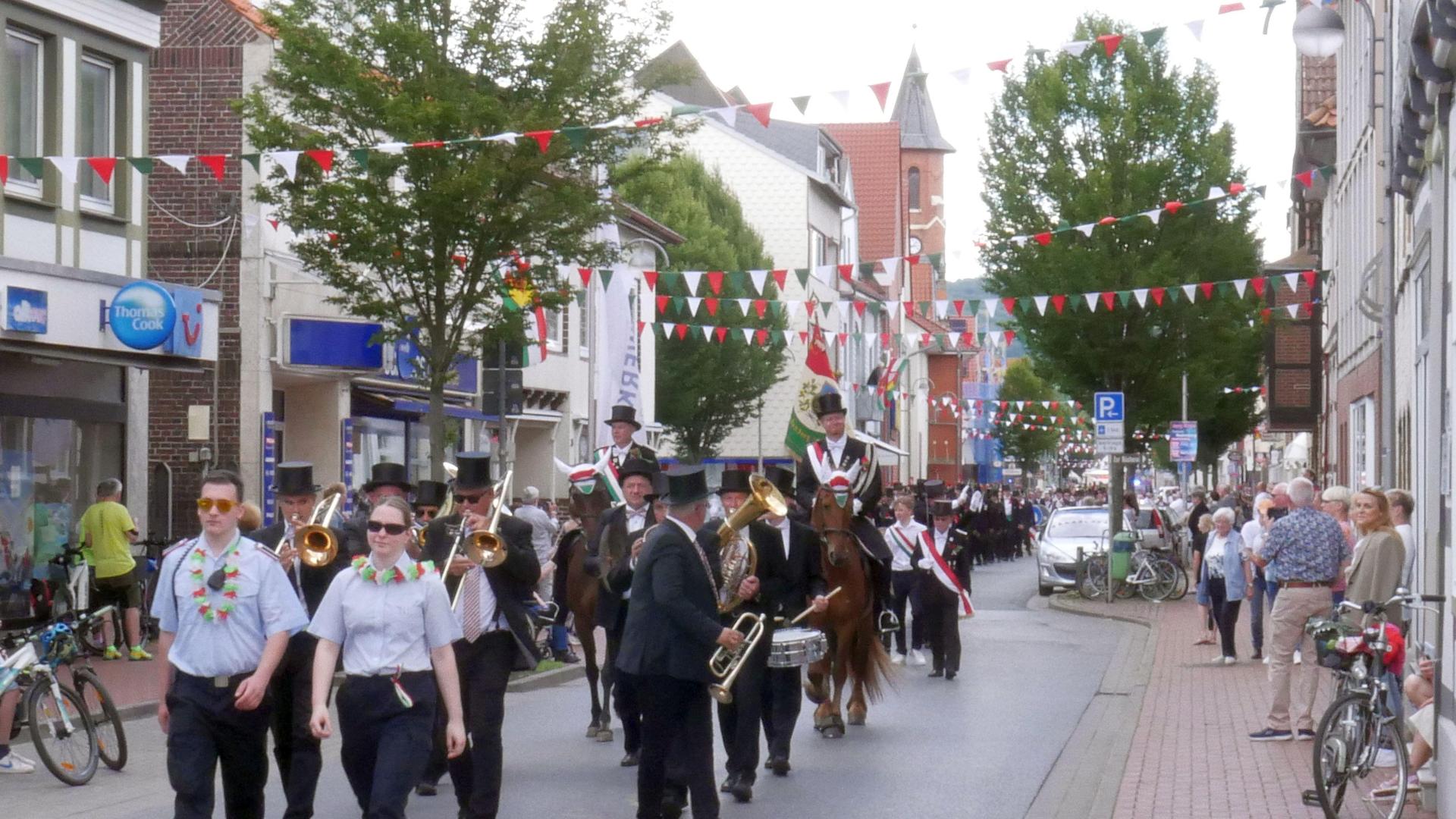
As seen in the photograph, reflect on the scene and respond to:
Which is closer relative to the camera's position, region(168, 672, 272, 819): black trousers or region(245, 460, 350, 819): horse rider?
region(168, 672, 272, 819): black trousers

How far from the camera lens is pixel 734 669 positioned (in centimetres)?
945

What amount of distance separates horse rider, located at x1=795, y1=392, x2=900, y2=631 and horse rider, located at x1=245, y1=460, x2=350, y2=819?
15.0 ft

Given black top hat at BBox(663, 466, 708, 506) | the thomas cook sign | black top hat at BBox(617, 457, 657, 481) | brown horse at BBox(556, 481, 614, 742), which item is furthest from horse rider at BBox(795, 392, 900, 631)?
the thomas cook sign

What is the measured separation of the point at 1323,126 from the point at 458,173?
26661mm

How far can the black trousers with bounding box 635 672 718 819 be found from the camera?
29.5 ft

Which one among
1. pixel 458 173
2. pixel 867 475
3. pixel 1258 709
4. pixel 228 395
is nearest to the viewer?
pixel 867 475

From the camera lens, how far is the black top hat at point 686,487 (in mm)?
9062

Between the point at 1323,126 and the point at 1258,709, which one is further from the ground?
the point at 1323,126

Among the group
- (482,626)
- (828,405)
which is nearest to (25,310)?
(828,405)

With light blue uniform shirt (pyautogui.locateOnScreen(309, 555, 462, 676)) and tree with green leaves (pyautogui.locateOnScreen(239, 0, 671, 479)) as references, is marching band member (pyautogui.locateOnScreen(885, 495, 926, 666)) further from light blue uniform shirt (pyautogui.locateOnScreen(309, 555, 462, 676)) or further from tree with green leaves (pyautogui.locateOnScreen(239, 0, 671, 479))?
Result: light blue uniform shirt (pyautogui.locateOnScreen(309, 555, 462, 676))

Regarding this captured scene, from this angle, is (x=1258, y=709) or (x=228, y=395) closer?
(x=1258, y=709)

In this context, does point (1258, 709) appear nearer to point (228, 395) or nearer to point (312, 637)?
point (312, 637)

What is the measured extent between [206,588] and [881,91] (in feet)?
23.9

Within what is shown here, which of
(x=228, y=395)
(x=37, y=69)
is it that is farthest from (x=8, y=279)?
(x=228, y=395)
